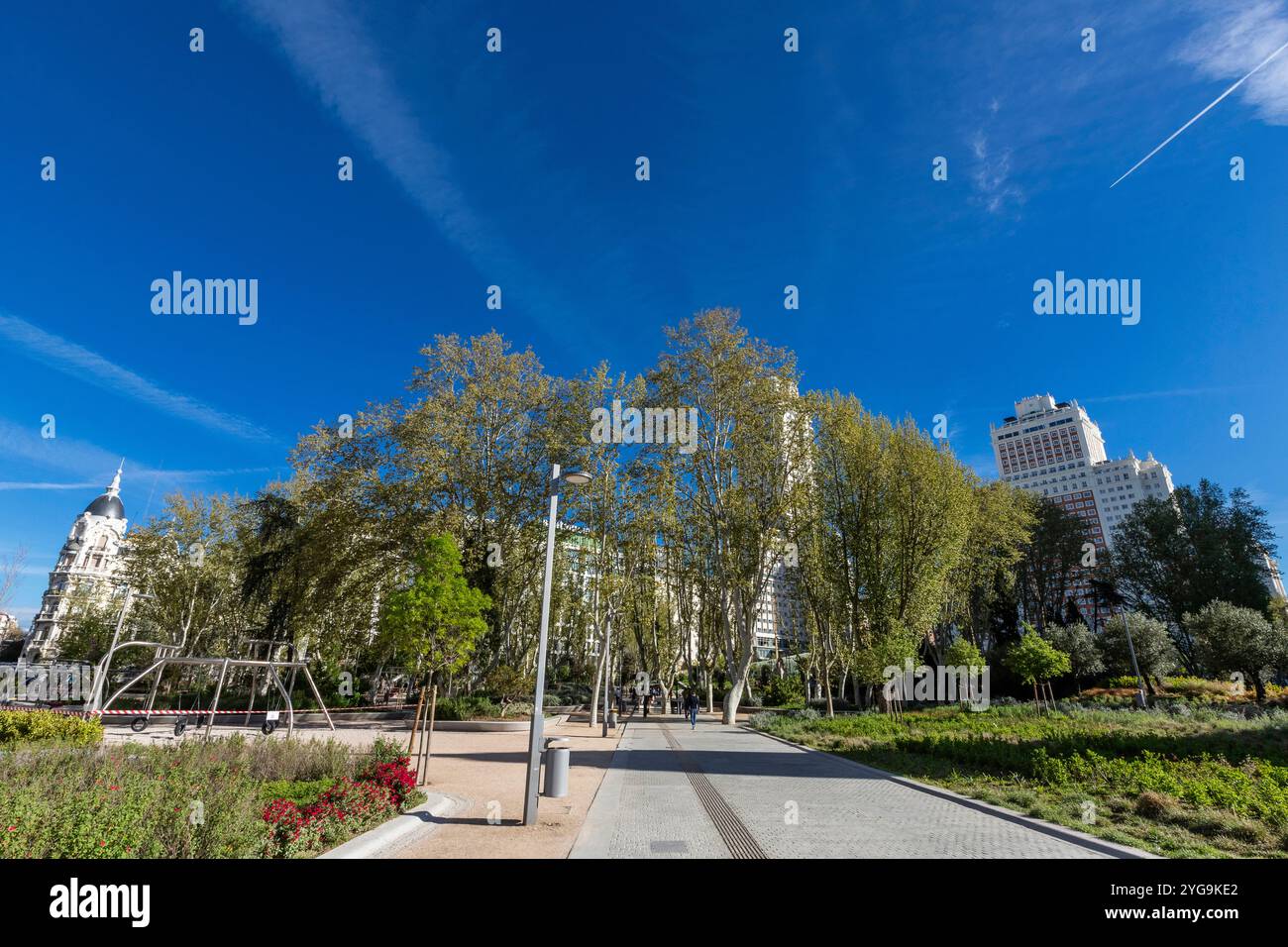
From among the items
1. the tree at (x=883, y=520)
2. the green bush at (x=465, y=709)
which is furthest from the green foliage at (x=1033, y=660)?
the green bush at (x=465, y=709)

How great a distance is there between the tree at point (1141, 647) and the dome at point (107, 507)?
144025 millimetres

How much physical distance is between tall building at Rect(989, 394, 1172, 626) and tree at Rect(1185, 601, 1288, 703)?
7274cm

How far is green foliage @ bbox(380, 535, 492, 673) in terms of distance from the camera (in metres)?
11.6

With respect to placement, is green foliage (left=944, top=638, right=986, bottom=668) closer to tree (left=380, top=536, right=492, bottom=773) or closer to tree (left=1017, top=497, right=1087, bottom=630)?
tree (left=1017, top=497, right=1087, bottom=630)

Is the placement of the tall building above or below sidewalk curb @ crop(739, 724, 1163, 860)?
above

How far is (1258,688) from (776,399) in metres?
35.0

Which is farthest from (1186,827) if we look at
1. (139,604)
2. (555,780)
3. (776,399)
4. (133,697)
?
(139,604)

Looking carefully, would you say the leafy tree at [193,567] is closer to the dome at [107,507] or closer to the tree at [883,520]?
the tree at [883,520]

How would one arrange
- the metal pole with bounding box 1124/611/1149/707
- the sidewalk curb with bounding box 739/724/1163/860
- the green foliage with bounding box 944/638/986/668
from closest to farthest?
the sidewalk curb with bounding box 739/724/1163/860 < the metal pole with bounding box 1124/611/1149/707 < the green foliage with bounding box 944/638/986/668

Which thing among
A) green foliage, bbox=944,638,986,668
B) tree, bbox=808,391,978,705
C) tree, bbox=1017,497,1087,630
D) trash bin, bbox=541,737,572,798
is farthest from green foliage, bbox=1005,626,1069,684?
trash bin, bbox=541,737,572,798

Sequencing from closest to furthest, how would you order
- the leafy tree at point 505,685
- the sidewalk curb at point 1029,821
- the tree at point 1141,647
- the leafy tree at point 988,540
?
the sidewalk curb at point 1029,821, the leafy tree at point 505,685, the tree at point 1141,647, the leafy tree at point 988,540

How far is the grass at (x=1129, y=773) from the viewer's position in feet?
24.2

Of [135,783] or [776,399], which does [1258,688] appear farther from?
[135,783]

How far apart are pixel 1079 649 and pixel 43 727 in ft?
168
